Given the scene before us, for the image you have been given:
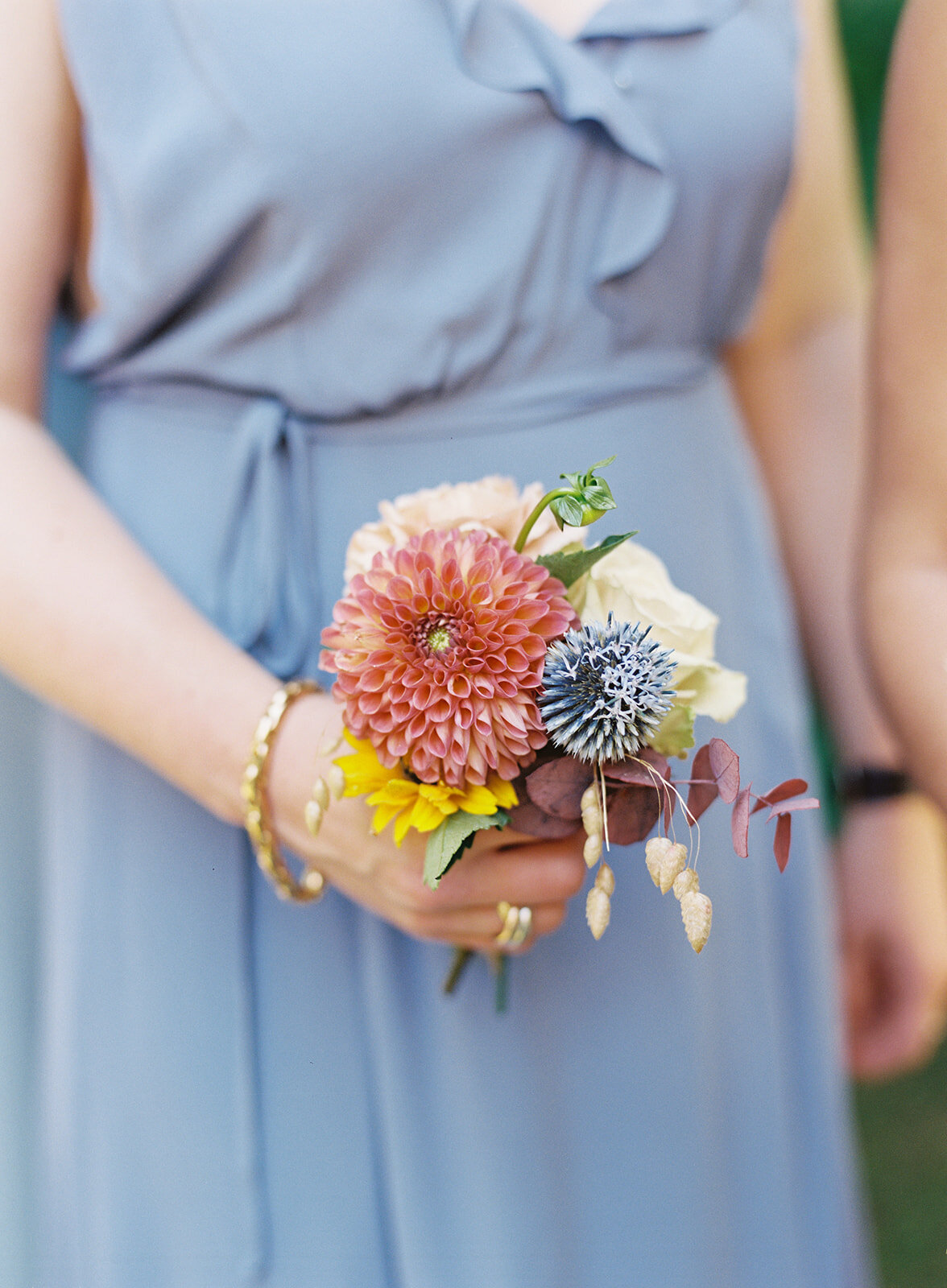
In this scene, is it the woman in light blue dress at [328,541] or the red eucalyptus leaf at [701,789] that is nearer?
the red eucalyptus leaf at [701,789]

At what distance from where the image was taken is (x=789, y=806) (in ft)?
1.94

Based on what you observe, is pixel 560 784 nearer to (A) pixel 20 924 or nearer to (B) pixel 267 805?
(B) pixel 267 805

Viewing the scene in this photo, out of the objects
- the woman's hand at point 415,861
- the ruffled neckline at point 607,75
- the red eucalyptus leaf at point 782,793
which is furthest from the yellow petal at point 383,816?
the ruffled neckline at point 607,75

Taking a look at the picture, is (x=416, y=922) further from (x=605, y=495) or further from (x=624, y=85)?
(x=624, y=85)

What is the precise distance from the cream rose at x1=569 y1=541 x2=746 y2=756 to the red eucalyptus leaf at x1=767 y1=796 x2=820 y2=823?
83mm

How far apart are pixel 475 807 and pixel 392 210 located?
48cm

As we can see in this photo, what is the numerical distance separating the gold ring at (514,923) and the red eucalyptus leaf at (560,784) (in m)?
0.16

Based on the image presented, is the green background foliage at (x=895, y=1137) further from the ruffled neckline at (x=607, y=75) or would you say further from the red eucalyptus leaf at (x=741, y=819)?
the red eucalyptus leaf at (x=741, y=819)

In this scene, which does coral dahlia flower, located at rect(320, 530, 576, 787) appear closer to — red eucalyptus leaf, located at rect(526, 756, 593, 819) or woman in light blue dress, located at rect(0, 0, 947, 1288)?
red eucalyptus leaf, located at rect(526, 756, 593, 819)

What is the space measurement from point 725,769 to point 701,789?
5cm

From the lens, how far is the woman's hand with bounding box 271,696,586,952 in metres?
0.78

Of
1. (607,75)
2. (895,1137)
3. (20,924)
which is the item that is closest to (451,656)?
(607,75)

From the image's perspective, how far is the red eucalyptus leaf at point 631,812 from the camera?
0.66 m

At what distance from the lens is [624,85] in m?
0.90
